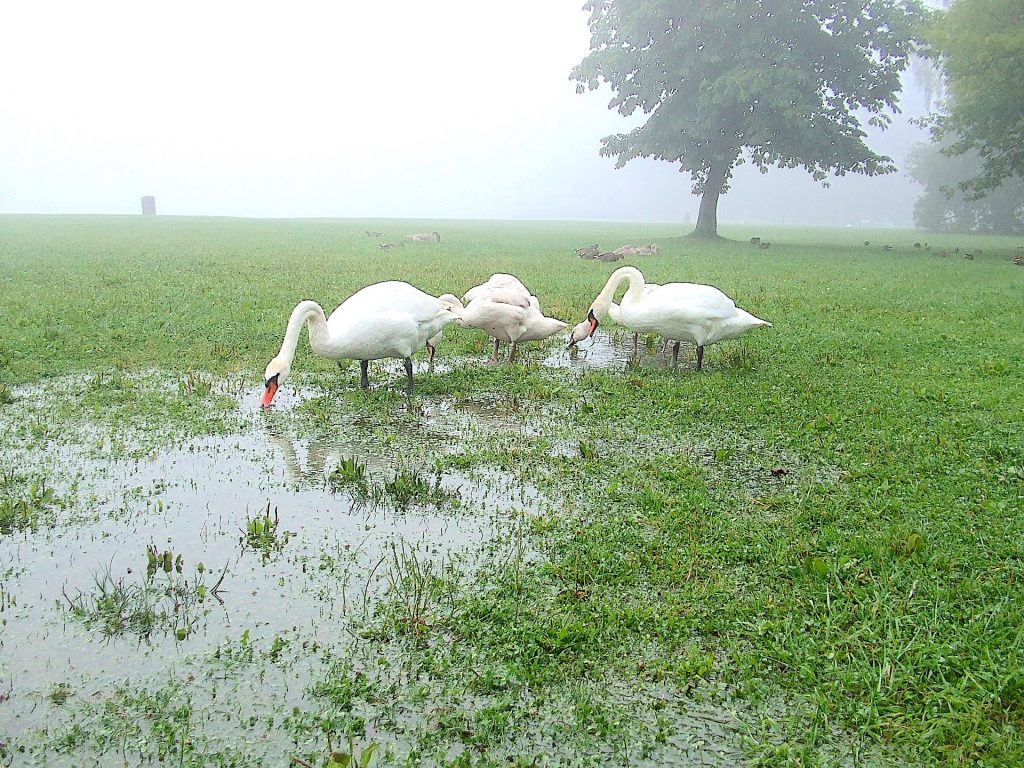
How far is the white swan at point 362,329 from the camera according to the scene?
765 cm

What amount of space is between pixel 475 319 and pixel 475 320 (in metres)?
0.02

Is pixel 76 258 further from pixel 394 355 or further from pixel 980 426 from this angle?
pixel 980 426

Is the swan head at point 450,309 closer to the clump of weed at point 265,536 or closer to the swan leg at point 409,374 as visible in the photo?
the swan leg at point 409,374

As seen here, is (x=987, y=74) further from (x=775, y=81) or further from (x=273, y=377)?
(x=273, y=377)

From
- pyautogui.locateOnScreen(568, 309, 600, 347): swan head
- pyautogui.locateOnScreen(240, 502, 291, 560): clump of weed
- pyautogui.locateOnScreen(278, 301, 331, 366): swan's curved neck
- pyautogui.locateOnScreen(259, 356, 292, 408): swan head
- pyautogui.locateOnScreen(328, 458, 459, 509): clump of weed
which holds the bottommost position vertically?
pyautogui.locateOnScreen(240, 502, 291, 560): clump of weed

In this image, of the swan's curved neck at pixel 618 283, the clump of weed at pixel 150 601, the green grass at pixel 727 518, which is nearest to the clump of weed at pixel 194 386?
the green grass at pixel 727 518

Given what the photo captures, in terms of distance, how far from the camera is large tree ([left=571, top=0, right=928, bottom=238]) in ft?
99.7

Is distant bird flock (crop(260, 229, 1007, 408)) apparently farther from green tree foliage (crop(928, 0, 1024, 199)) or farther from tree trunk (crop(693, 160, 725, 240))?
tree trunk (crop(693, 160, 725, 240))

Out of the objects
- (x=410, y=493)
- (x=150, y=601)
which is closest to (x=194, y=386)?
(x=410, y=493)

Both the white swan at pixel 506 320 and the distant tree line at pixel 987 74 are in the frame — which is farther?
the distant tree line at pixel 987 74

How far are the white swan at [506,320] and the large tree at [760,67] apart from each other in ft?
72.7

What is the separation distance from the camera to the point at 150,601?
4309 millimetres

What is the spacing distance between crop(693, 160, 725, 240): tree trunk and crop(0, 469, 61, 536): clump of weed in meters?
30.8

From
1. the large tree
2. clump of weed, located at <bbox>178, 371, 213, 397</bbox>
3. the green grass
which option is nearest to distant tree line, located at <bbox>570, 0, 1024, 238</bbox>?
the large tree
